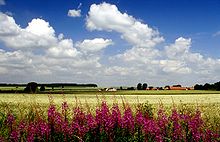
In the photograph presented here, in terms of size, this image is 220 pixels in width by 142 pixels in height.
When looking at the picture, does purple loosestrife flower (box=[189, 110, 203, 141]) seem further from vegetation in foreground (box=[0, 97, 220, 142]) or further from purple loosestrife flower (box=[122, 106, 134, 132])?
purple loosestrife flower (box=[122, 106, 134, 132])

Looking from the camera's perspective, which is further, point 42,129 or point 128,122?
point 128,122

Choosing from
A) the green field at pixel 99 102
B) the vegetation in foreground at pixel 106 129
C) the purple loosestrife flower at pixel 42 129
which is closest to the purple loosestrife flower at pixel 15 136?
the vegetation in foreground at pixel 106 129

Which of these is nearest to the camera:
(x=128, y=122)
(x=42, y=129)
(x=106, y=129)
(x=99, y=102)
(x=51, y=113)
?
(x=42, y=129)

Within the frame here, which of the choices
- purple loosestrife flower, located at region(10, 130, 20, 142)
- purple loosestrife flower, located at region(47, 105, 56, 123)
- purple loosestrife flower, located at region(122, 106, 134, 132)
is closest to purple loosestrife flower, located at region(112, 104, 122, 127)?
purple loosestrife flower, located at region(122, 106, 134, 132)

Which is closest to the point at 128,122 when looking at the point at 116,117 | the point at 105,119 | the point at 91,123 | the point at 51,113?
the point at 116,117

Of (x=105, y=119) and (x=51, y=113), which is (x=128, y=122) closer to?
(x=105, y=119)

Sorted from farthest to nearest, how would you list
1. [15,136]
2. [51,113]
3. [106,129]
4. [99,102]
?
[99,102], [51,113], [106,129], [15,136]

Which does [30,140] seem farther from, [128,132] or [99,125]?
Result: [128,132]

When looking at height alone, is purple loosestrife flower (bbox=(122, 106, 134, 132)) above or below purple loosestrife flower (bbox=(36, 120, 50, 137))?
above

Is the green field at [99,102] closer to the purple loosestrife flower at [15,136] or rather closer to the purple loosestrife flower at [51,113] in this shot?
the purple loosestrife flower at [51,113]

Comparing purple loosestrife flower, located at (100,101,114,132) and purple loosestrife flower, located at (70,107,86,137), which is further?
purple loosestrife flower, located at (100,101,114,132)

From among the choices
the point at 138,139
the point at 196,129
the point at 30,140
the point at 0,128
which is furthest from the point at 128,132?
the point at 0,128

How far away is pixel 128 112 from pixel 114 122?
49cm

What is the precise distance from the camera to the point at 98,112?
31.0 feet
